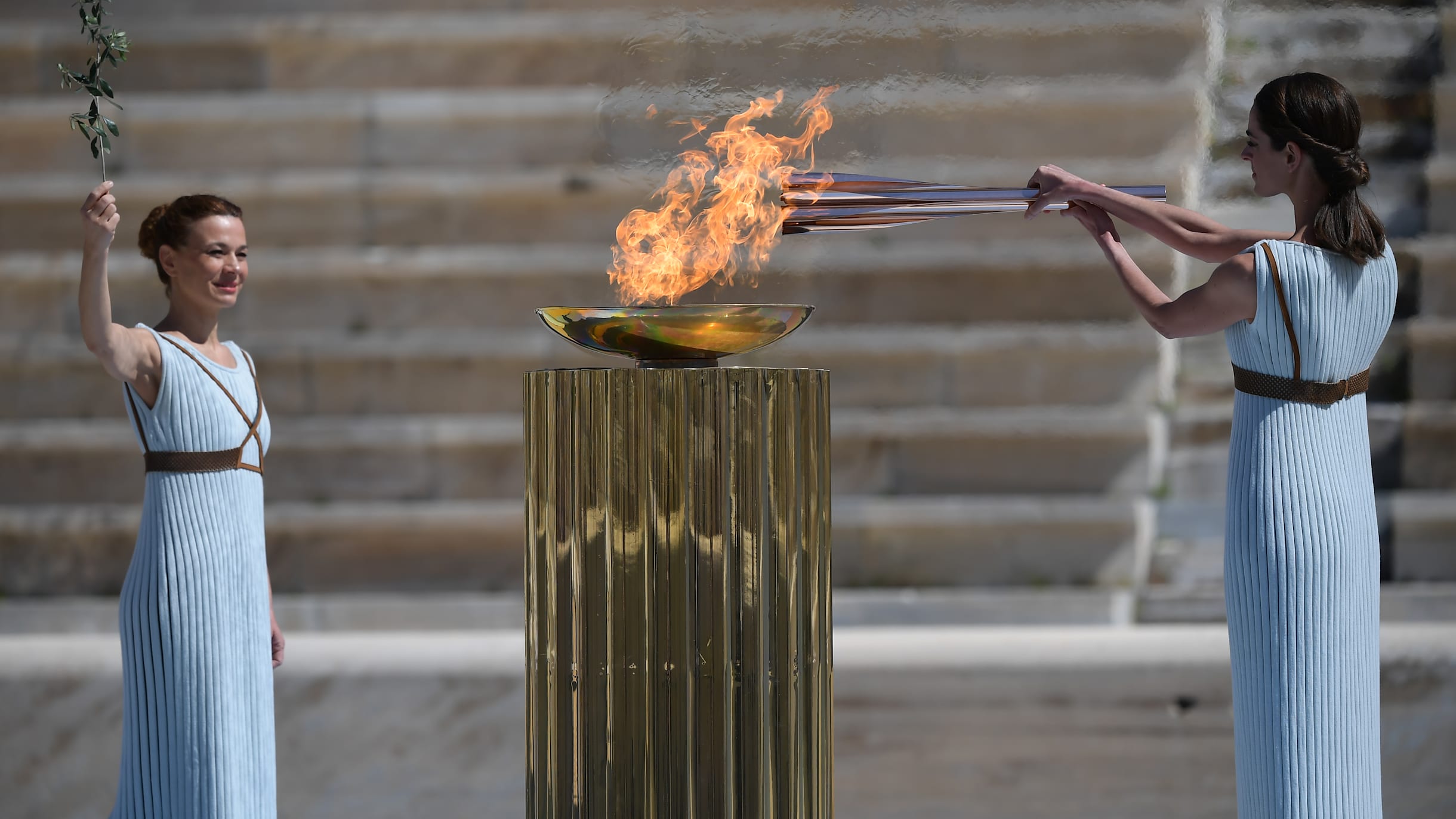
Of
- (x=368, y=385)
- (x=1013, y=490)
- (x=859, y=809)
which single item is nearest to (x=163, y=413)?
(x=368, y=385)

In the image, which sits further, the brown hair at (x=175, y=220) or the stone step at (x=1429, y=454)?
the stone step at (x=1429, y=454)

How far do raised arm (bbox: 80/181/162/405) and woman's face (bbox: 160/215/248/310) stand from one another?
155 millimetres

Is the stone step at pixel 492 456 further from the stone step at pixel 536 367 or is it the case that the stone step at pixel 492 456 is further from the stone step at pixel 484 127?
the stone step at pixel 484 127

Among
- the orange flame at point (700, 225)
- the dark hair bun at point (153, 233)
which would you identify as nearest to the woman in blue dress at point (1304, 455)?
the orange flame at point (700, 225)

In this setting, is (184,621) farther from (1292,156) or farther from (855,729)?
(1292,156)

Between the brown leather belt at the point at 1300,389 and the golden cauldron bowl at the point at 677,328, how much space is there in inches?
32.9

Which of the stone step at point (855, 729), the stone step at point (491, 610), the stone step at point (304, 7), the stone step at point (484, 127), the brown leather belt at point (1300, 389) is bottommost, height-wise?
the stone step at point (855, 729)

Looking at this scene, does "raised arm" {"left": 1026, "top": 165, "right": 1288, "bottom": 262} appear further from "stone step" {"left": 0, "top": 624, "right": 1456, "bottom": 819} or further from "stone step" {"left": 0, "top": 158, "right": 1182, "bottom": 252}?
"stone step" {"left": 0, "top": 158, "right": 1182, "bottom": 252}

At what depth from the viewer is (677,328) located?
2.26 m

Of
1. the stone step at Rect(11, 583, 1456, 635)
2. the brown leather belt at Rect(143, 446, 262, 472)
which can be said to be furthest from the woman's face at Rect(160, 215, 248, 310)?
the stone step at Rect(11, 583, 1456, 635)

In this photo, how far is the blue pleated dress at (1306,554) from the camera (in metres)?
2.35

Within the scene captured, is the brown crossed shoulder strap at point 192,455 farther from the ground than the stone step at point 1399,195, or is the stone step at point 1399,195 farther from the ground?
the stone step at point 1399,195

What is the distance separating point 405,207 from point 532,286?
603 millimetres

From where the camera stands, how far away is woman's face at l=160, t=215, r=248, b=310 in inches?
106
